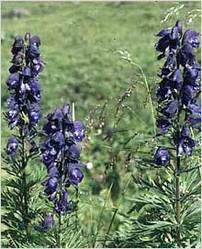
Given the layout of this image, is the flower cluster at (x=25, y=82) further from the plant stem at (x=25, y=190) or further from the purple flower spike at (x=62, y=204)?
the purple flower spike at (x=62, y=204)

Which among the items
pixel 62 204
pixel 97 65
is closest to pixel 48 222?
pixel 62 204

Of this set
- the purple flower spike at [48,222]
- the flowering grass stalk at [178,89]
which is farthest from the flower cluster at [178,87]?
the purple flower spike at [48,222]

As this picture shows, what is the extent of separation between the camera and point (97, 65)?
10969 millimetres

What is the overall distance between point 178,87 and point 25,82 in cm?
85

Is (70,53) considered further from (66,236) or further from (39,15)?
(66,236)

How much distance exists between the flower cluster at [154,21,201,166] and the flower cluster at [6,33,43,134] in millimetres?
694

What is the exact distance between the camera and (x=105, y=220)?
5238 mm

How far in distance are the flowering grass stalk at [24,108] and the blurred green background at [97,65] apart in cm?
36

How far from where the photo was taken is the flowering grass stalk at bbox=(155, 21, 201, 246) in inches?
123

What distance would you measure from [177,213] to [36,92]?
939 mm

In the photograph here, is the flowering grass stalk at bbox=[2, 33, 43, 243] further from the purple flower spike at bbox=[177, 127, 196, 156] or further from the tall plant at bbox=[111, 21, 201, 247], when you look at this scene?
the purple flower spike at bbox=[177, 127, 196, 156]

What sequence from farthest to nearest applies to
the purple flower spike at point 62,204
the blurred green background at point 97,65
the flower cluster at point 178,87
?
the blurred green background at point 97,65 < the purple flower spike at point 62,204 < the flower cluster at point 178,87

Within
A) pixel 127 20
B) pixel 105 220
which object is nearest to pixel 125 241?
pixel 105 220

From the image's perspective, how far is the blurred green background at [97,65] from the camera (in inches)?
222
